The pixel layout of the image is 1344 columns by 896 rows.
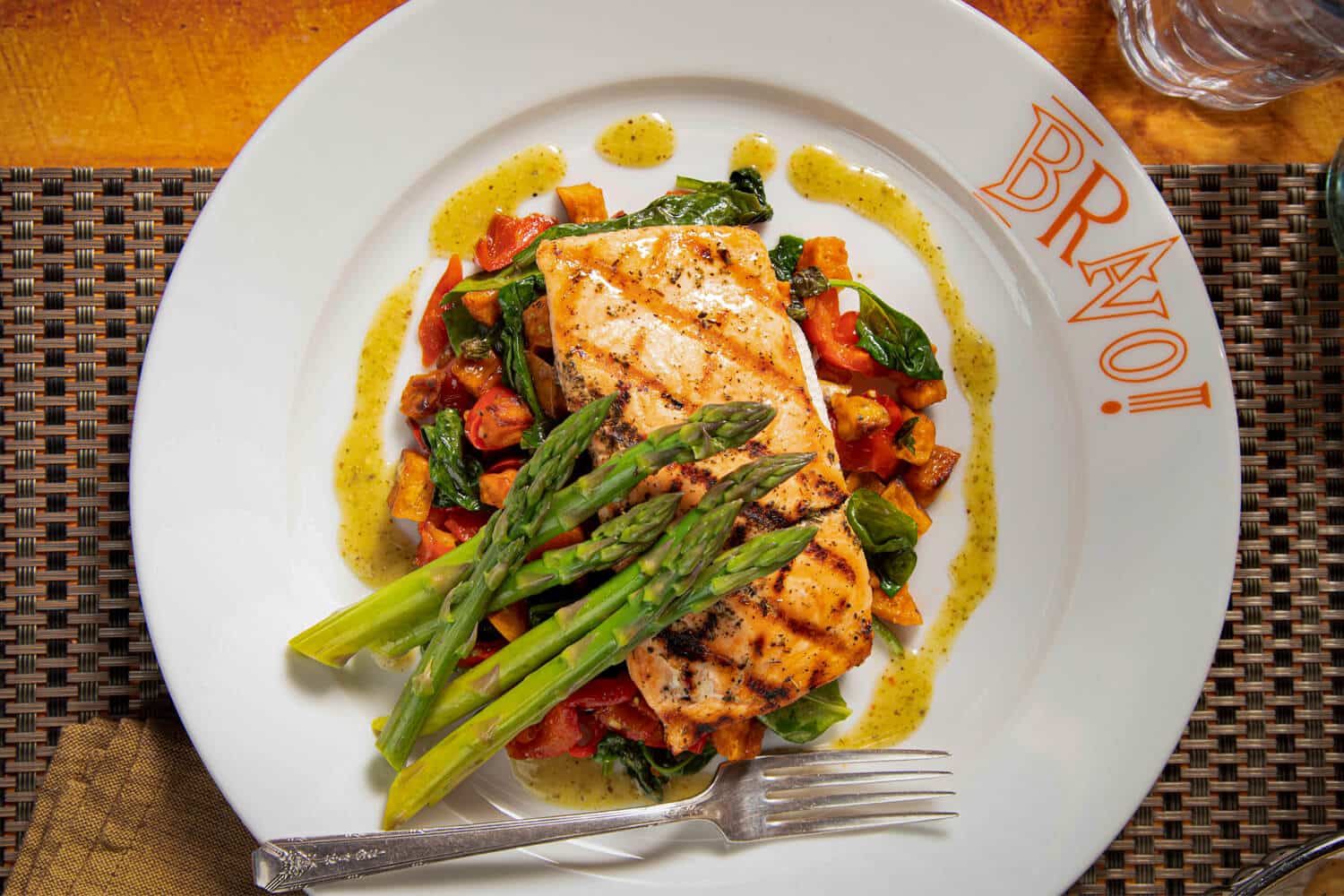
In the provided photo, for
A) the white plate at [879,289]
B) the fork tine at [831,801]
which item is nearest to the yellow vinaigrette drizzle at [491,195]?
the white plate at [879,289]

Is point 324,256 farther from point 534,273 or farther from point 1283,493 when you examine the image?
point 1283,493

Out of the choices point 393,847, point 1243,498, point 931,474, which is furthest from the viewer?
point 1243,498

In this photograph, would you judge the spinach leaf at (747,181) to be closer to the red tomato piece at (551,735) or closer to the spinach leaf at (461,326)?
the spinach leaf at (461,326)

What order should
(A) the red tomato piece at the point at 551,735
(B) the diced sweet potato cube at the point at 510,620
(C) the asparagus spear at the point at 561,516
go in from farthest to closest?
(A) the red tomato piece at the point at 551,735 < (B) the diced sweet potato cube at the point at 510,620 < (C) the asparagus spear at the point at 561,516

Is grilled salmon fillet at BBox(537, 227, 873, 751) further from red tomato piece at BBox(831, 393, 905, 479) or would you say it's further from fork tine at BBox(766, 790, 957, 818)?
fork tine at BBox(766, 790, 957, 818)

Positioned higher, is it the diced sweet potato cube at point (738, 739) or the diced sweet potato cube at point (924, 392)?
the diced sweet potato cube at point (924, 392)

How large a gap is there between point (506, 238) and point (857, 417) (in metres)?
2.15

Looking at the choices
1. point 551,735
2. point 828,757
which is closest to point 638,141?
point 551,735

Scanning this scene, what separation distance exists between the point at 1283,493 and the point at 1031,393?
1631 millimetres

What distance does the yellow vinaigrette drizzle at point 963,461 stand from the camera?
15.9ft

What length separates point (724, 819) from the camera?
14.9 feet

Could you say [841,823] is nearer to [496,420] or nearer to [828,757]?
[828,757]

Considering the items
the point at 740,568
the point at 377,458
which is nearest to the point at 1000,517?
the point at 740,568

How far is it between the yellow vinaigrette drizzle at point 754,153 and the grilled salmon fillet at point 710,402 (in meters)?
0.97
